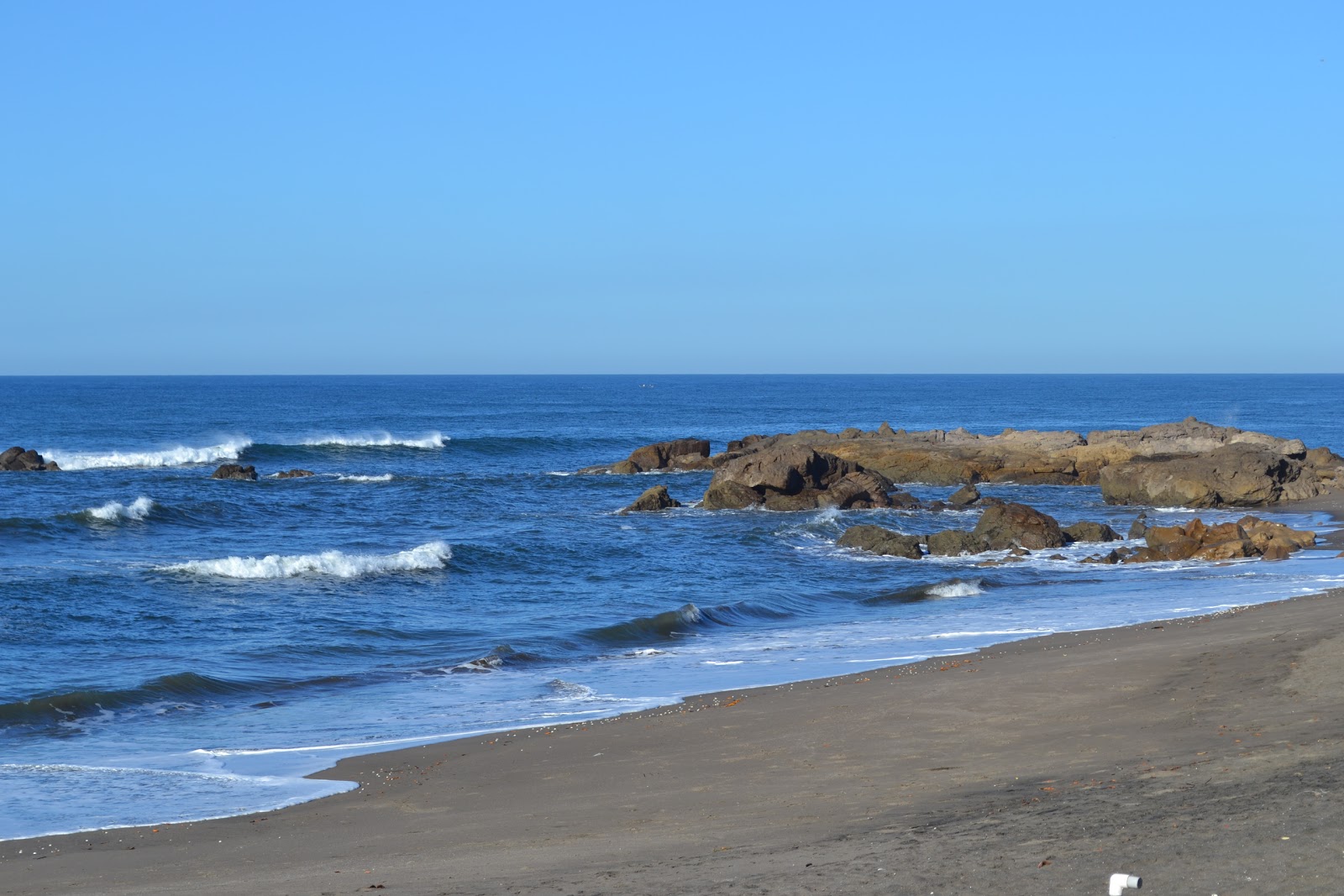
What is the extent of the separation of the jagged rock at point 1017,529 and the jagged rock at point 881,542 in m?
1.84

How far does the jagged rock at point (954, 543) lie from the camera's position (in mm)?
30016

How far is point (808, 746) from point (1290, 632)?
24.5ft

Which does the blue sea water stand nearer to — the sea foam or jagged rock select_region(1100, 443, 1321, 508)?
jagged rock select_region(1100, 443, 1321, 508)

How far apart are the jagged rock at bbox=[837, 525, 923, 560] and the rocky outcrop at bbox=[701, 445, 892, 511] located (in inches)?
302

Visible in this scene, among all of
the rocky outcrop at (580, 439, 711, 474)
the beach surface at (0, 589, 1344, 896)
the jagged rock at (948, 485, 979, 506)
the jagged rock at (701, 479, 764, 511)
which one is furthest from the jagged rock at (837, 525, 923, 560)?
the rocky outcrop at (580, 439, 711, 474)

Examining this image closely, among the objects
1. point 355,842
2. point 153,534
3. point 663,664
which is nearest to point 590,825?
point 355,842

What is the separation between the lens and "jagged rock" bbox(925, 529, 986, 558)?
30016 millimetres

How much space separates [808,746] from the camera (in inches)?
452

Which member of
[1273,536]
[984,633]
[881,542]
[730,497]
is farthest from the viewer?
[730,497]

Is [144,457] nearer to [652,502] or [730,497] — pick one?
[652,502]

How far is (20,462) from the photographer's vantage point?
173ft

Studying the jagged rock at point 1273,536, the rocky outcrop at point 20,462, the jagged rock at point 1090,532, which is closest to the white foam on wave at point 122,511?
the rocky outcrop at point 20,462

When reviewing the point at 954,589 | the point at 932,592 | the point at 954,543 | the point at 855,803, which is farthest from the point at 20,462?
the point at 855,803

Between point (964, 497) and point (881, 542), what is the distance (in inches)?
425
